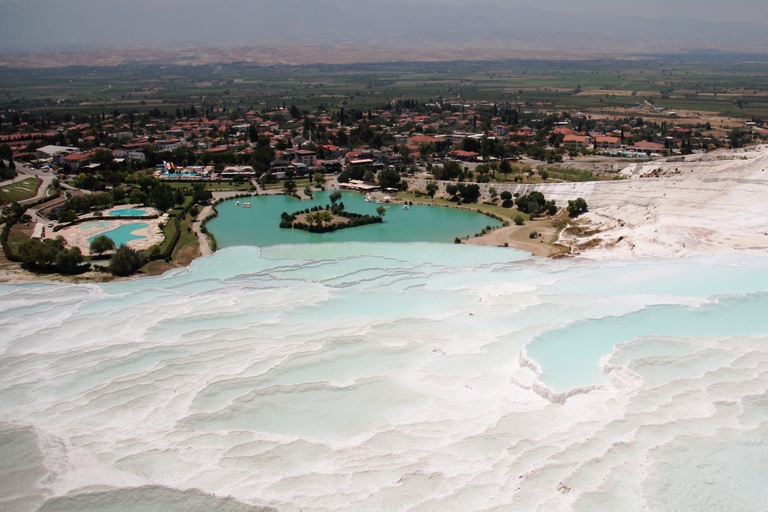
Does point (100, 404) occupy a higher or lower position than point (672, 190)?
lower

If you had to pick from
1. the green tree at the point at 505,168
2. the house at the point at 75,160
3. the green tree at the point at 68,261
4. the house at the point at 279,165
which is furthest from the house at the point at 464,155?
the green tree at the point at 68,261

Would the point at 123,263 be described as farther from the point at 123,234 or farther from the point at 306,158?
the point at 306,158

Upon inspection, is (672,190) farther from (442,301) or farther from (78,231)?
(78,231)

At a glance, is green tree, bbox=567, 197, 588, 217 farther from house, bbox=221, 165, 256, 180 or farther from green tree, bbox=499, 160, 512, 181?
house, bbox=221, 165, 256, 180

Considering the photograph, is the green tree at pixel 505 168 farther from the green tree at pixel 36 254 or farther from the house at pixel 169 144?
the house at pixel 169 144

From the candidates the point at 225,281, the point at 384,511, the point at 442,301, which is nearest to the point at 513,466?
the point at 384,511

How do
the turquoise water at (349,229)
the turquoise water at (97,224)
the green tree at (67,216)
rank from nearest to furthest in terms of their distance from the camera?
1. the turquoise water at (349,229)
2. the turquoise water at (97,224)
3. the green tree at (67,216)
